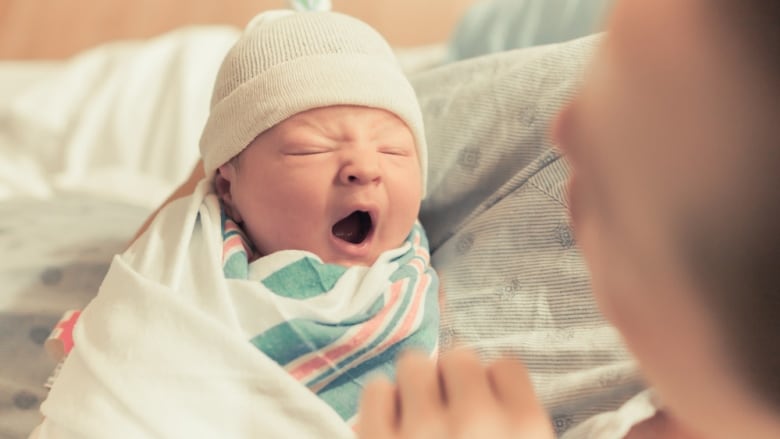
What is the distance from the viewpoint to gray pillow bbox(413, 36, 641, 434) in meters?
0.65

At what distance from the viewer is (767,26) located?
25cm

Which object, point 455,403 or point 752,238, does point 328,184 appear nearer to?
point 455,403

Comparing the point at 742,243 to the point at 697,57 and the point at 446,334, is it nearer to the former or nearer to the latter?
the point at 697,57

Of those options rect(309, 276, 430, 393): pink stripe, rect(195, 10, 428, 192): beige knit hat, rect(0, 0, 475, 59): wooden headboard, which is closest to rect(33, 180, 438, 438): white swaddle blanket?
rect(309, 276, 430, 393): pink stripe

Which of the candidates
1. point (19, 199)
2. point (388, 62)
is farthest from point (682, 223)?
point (19, 199)

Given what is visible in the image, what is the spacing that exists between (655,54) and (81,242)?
0.87m

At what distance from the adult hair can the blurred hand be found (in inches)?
4.7

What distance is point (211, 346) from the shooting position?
0.62 meters

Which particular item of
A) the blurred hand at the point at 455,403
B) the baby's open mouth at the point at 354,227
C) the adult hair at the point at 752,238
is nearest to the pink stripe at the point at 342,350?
the baby's open mouth at the point at 354,227

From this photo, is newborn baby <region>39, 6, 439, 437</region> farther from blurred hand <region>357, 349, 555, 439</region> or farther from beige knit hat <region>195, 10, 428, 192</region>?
blurred hand <region>357, 349, 555, 439</region>

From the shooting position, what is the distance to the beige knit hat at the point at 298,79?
29.0 inches

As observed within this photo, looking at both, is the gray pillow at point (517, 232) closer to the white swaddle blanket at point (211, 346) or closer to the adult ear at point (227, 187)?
the white swaddle blanket at point (211, 346)

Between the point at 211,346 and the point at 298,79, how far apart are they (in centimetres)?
27

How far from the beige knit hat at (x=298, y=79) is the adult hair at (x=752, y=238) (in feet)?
1.67
